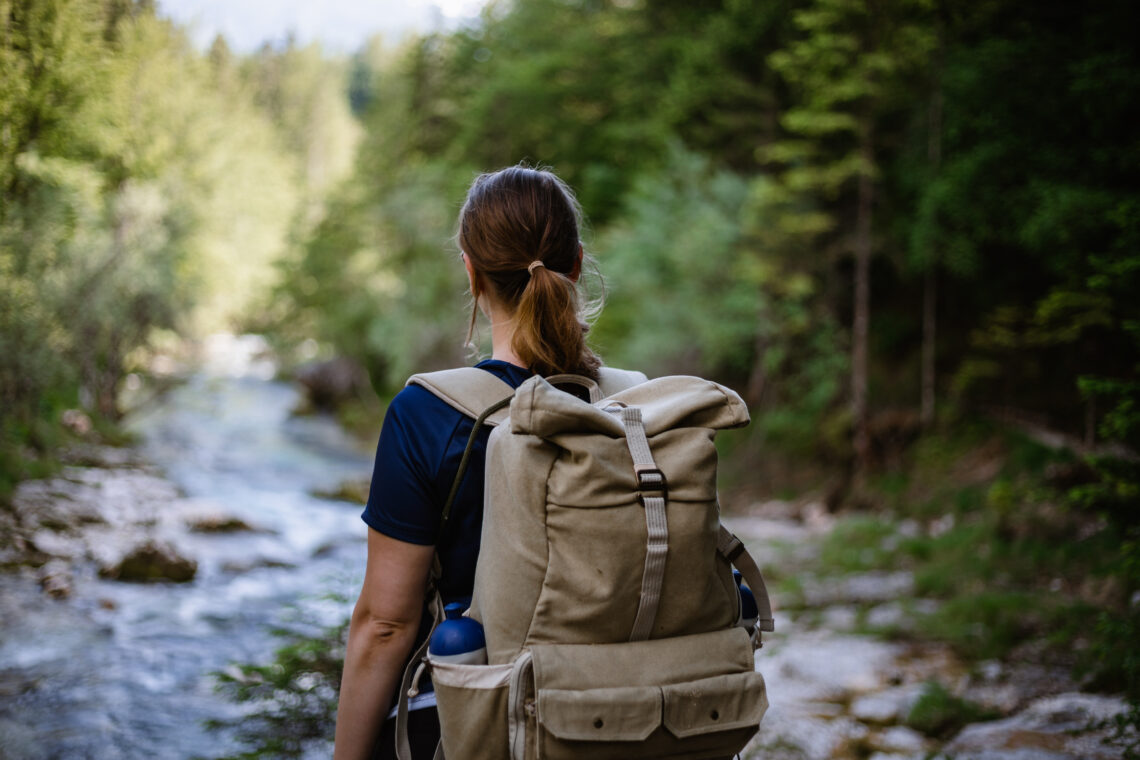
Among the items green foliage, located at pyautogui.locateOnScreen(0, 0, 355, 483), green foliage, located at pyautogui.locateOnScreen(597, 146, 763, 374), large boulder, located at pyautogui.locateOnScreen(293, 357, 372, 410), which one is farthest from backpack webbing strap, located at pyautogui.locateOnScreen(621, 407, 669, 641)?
large boulder, located at pyautogui.locateOnScreen(293, 357, 372, 410)

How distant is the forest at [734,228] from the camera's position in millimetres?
4055

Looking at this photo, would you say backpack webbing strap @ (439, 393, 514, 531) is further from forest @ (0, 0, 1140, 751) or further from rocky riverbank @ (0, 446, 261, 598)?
rocky riverbank @ (0, 446, 261, 598)

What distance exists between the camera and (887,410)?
503 inches

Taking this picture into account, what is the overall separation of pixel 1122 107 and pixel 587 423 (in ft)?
30.3

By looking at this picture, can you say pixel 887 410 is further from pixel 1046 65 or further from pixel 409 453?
pixel 409 453

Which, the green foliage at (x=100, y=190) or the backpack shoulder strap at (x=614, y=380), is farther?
the green foliage at (x=100, y=190)

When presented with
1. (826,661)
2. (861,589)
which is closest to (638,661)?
(826,661)

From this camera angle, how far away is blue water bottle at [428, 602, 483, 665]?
1.30 m

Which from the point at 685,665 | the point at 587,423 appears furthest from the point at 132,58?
the point at 685,665

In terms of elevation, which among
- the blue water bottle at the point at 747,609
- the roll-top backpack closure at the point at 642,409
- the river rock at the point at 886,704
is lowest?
the river rock at the point at 886,704

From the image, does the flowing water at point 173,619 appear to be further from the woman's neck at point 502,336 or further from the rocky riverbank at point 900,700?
the rocky riverbank at point 900,700

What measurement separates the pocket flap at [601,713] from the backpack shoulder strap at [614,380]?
60 centimetres

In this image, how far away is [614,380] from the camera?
1.67 meters

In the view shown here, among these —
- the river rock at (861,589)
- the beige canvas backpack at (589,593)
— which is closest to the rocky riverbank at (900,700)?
the river rock at (861,589)
